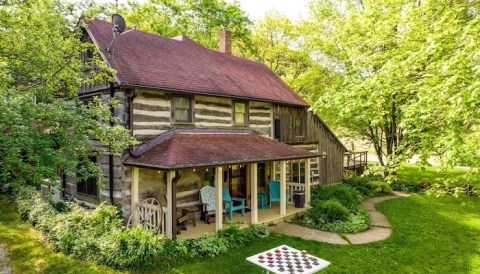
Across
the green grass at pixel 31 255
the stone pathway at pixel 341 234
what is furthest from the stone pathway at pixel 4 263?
the stone pathway at pixel 341 234

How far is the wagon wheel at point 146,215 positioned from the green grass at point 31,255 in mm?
1894

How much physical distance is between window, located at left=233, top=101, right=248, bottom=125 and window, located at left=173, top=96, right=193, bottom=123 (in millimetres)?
2497

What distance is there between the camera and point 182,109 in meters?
11.7

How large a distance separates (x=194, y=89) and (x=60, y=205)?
6.82 meters

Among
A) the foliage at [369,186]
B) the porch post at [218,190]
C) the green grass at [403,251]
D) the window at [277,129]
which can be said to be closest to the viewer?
the green grass at [403,251]

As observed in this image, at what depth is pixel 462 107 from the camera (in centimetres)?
495

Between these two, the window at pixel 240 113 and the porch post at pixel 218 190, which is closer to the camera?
the porch post at pixel 218 190

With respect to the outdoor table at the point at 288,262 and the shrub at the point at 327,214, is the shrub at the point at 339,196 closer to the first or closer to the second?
the shrub at the point at 327,214

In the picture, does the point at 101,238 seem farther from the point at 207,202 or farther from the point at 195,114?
the point at 195,114

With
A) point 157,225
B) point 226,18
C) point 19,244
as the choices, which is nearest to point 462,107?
point 157,225

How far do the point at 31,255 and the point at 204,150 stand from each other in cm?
569

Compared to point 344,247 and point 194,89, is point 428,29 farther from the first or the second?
point 194,89

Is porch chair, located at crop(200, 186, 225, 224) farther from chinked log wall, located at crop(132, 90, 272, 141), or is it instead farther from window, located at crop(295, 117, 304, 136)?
window, located at crop(295, 117, 304, 136)

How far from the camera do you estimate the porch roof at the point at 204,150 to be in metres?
9.29
